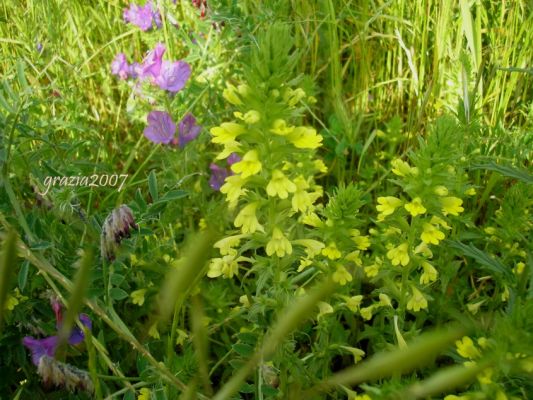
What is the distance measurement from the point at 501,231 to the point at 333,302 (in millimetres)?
422

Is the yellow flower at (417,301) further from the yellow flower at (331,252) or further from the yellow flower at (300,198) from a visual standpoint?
the yellow flower at (300,198)

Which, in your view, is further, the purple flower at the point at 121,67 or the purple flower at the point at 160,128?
the purple flower at the point at 121,67

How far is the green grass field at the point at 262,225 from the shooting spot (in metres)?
0.75

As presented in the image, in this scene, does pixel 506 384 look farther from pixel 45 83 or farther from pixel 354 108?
pixel 45 83

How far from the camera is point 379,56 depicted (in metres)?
1.94

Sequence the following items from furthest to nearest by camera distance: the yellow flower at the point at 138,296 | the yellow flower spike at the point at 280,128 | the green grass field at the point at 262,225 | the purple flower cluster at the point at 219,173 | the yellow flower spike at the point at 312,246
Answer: the purple flower cluster at the point at 219,173 < the yellow flower at the point at 138,296 < the yellow flower spike at the point at 312,246 < the yellow flower spike at the point at 280,128 < the green grass field at the point at 262,225

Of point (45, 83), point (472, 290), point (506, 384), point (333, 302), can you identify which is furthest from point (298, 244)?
point (45, 83)

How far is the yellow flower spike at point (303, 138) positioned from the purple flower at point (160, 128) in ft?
2.43

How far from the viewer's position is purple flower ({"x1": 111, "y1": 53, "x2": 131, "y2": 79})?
6.28ft

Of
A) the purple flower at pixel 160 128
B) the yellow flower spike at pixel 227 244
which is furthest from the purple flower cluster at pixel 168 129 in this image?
the yellow flower spike at pixel 227 244

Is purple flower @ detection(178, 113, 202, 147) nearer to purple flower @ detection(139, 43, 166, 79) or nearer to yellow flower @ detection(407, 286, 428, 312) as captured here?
purple flower @ detection(139, 43, 166, 79)

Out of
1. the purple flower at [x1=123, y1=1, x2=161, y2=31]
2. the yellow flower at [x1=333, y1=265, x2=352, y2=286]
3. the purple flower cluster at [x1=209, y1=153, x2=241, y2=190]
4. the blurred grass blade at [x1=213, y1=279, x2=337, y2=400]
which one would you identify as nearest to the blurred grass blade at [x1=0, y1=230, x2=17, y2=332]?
the blurred grass blade at [x1=213, y1=279, x2=337, y2=400]

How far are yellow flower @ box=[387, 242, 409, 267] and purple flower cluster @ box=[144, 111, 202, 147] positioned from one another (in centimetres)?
77

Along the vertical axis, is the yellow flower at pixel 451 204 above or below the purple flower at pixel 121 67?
below
